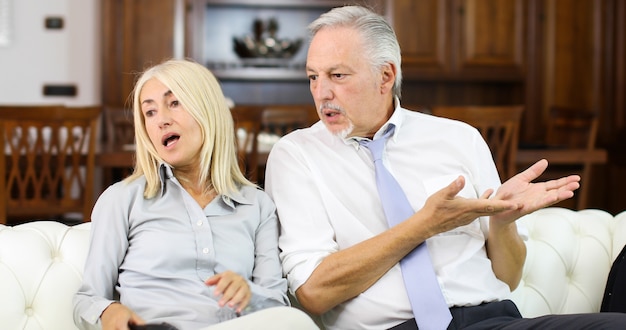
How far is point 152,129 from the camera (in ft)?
5.82

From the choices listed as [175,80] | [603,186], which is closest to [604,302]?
[175,80]

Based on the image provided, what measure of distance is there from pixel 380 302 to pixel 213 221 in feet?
1.23

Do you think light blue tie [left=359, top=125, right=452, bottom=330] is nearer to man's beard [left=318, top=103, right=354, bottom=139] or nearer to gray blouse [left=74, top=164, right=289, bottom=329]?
man's beard [left=318, top=103, right=354, bottom=139]

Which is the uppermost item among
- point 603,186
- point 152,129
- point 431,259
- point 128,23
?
point 128,23

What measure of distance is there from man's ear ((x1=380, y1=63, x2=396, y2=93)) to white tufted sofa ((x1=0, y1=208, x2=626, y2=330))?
533 mm

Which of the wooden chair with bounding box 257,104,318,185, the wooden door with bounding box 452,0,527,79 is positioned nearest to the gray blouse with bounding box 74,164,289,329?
the wooden chair with bounding box 257,104,318,185

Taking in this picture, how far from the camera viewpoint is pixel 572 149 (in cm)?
416

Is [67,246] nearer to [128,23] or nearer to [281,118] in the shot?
[281,118]

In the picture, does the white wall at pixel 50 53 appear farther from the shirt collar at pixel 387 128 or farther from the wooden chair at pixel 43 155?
the shirt collar at pixel 387 128

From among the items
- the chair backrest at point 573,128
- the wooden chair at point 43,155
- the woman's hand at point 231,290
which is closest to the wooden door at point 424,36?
the chair backrest at point 573,128

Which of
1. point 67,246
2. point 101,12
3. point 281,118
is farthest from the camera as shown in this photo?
point 101,12

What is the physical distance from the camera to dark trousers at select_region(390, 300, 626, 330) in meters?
1.65

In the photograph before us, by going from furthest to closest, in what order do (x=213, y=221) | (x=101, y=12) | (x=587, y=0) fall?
1. (x=587, y=0)
2. (x=101, y=12)
3. (x=213, y=221)

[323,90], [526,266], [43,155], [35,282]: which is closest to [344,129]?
[323,90]
